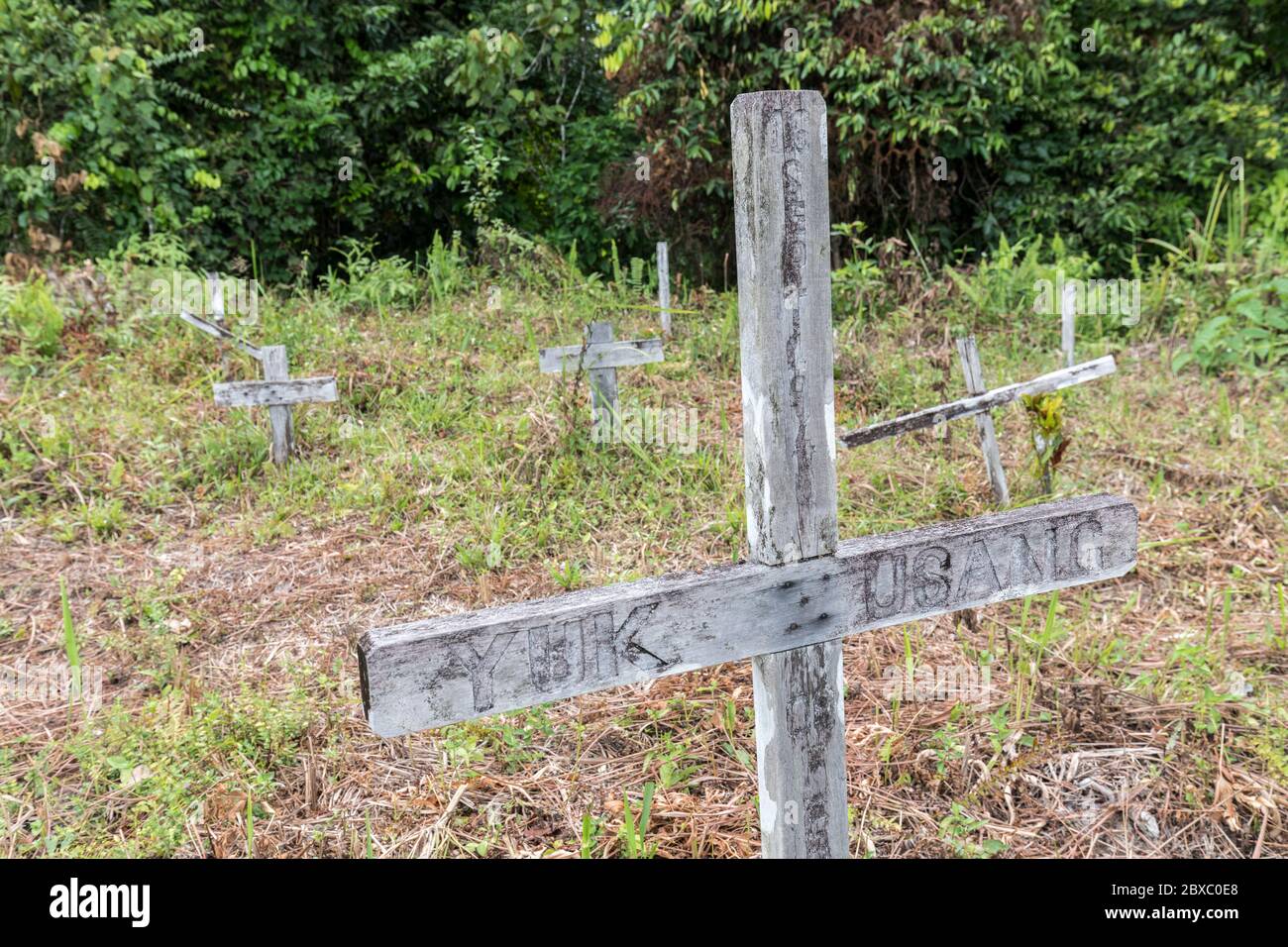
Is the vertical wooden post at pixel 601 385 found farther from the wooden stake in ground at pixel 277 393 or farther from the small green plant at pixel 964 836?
the small green plant at pixel 964 836

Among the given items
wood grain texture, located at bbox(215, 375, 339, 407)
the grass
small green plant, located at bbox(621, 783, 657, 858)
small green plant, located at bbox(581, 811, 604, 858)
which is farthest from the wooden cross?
small green plant, located at bbox(621, 783, 657, 858)

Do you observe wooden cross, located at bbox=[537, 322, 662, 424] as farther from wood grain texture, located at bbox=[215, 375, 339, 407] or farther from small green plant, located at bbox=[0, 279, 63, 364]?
small green plant, located at bbox=[0, 279, 63, 364]

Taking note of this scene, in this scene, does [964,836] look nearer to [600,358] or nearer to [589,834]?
[589,834]

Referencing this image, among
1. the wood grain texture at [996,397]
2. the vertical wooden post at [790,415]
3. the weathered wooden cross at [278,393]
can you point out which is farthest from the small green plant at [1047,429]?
the weathered wooden cross at [278,393]

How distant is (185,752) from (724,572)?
7.18 feet

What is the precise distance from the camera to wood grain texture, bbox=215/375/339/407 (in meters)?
5.61

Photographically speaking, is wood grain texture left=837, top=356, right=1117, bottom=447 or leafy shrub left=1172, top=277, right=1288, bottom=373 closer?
wood grain texture left=837, top=356, right=1117, bottom=447

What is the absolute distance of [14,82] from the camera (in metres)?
8.78

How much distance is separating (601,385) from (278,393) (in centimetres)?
187

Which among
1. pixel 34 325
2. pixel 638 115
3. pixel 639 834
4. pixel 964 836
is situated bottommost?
pixel 964 836

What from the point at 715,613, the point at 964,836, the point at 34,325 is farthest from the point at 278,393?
the point at 715,613

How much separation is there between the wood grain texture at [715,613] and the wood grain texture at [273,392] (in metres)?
4.44

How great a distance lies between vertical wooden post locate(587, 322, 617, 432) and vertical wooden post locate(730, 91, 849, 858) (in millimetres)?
3748

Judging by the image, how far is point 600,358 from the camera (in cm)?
562
